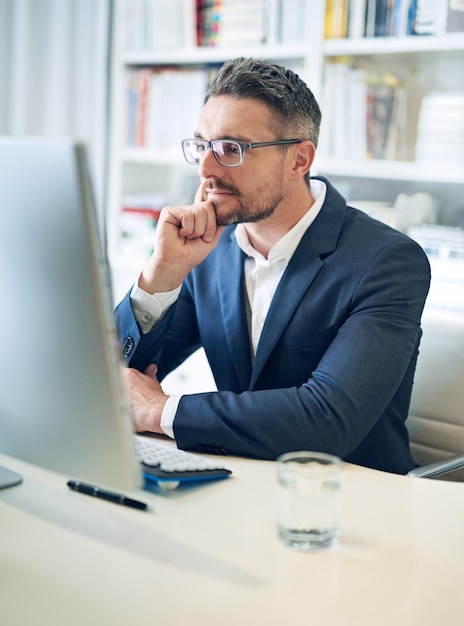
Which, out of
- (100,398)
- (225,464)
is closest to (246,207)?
(225,464)

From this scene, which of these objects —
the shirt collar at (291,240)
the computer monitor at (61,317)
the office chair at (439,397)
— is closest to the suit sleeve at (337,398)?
the office chair at (439,397)

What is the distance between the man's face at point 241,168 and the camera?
5.81ft

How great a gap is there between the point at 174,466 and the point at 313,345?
0.56m

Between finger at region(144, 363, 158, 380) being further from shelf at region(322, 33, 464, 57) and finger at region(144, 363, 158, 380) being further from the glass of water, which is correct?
shelf at region(322, 33, 464, 57)

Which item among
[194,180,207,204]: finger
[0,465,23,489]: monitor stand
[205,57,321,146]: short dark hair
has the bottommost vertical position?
[0,465,23,489]: monitor stand

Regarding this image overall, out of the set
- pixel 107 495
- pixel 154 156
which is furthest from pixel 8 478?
pixel 154 156

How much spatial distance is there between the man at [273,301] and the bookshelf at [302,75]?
973 mm

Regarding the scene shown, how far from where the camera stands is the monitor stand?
1.16 m

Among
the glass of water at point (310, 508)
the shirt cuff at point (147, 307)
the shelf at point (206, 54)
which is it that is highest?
the shelf at point (206, 54)

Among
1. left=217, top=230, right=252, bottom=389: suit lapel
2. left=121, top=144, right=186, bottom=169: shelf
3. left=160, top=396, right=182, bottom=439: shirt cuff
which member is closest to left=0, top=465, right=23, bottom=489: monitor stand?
left=160, top=396, right=182, bottom=439: shirt cuff

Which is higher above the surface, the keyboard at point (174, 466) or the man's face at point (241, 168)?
the man's face at point (241, 168)

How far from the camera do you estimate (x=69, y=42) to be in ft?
11.4

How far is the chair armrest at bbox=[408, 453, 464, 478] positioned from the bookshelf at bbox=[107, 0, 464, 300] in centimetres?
132

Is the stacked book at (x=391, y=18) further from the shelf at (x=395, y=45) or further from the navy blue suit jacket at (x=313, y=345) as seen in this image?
the navy blue suit jacket at (x=313, y=345)
